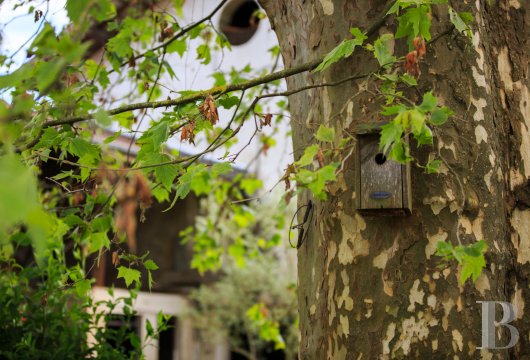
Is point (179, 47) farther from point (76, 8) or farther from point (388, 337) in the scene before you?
point (76, 8)

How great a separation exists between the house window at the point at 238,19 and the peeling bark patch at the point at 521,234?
9.58 metres

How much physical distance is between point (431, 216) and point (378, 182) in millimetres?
209

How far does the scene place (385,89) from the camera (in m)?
2.56

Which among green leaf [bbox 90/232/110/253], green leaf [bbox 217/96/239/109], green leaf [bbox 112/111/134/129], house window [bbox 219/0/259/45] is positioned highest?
house window [bbox 219/0/259/45]

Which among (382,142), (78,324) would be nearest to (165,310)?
(78,324)

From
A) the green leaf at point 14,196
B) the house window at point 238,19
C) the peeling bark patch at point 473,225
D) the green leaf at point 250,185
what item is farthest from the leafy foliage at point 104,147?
the house window at point 238,19

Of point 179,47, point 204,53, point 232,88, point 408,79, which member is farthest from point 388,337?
point 204,53

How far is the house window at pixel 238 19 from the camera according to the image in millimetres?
12078

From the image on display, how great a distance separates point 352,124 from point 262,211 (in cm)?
1011

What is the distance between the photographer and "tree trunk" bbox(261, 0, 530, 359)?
2.49 m

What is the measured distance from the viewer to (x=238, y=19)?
1267 centimetres

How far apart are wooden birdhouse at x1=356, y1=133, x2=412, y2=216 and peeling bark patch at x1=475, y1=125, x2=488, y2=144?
30 cm

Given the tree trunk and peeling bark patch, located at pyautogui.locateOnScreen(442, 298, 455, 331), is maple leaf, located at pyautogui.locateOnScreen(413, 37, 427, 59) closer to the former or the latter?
the tree trunk

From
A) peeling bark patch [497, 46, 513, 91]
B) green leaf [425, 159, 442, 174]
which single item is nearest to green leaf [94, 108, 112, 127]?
green leaf [425, 159, 442, 174]
